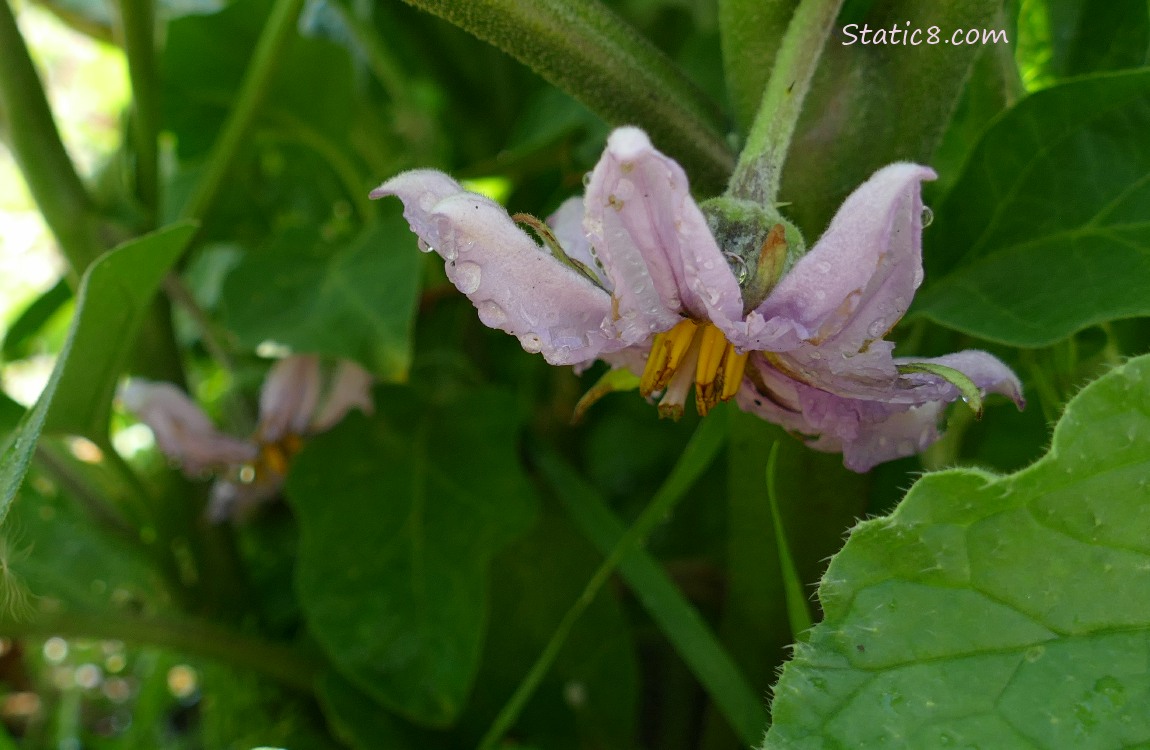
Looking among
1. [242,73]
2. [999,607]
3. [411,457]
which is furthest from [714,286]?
[242,73]

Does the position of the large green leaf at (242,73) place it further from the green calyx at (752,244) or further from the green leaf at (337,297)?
the green calyx at (752,244)

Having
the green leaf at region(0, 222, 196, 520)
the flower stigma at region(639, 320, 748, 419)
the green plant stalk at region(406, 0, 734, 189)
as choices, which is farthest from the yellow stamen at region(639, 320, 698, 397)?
the green leaf at region(0, 222, 196, 520)

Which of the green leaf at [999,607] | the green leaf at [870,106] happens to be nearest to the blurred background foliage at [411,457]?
the green leaf at [870,106]

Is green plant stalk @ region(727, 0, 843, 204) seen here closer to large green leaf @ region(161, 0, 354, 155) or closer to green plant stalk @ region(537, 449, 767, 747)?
green plant stalk @ region(537, 449, 767, 747)

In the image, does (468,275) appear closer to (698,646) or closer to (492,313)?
(492,313)

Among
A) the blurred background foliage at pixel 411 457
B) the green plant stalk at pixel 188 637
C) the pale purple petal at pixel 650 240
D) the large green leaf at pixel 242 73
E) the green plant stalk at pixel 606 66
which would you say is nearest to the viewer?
the pale purple petal at pixel 650 240

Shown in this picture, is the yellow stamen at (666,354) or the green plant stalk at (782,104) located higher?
the green plant stalk at (782,104)
